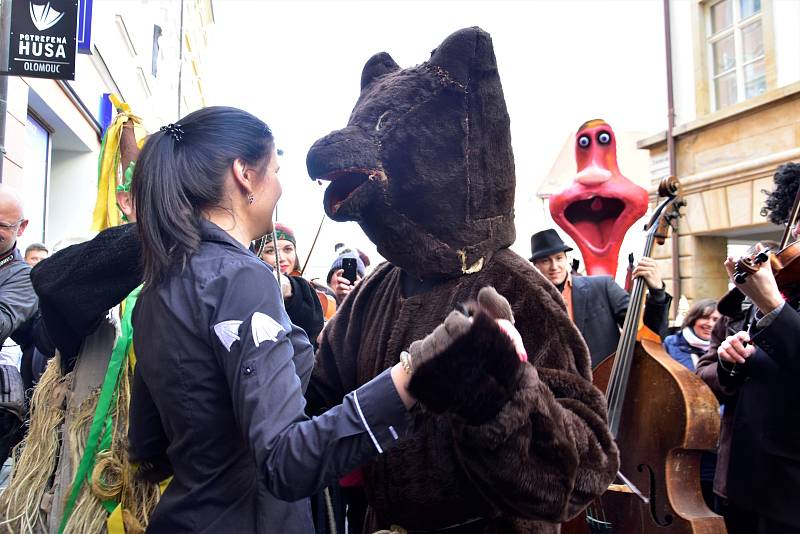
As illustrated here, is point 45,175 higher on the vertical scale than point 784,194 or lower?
higher

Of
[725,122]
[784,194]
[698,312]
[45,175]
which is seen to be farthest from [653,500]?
[725,122]

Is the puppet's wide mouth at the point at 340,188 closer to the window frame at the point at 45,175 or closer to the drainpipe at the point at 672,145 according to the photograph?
the window frame at the point at 45,175

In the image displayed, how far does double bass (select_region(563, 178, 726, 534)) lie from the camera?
276 cm

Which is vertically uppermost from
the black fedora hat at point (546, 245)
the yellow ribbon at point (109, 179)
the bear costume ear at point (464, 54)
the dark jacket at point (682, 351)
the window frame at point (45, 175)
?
the window frame at point (45, 175)

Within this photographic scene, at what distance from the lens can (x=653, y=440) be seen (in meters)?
2.89

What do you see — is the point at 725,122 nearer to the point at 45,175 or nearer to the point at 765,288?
the point at 765,288

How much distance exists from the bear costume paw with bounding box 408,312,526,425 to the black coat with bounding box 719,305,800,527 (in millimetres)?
1644

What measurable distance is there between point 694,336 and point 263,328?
4.50 m

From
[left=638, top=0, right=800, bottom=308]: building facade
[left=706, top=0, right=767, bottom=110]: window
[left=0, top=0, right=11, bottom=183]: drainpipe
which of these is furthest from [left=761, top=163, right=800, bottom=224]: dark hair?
[left=706, top=0, right=767, bottom=110]: window

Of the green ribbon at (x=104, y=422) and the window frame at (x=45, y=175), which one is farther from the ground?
the window frame at (x=45, y=175)

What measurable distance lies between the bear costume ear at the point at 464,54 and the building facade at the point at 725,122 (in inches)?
319

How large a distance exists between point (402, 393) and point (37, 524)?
155 centimetres

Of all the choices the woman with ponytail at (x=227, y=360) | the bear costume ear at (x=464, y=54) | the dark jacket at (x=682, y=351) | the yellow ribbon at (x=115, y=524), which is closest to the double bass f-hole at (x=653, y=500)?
the woman with ponytail at (x=227, y=360)

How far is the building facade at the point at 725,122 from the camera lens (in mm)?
9109
